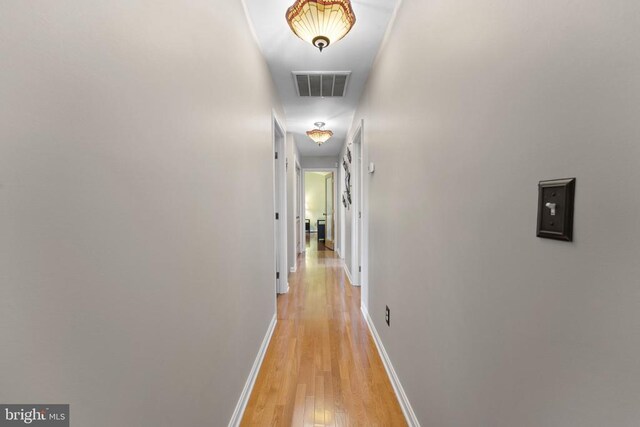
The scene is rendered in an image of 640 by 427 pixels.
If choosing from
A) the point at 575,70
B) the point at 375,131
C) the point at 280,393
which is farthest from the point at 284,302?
the point at 575,70

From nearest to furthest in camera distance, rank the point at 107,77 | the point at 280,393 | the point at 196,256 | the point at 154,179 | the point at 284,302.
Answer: the point at 107,77 → the point at 154,179 → the point at 196,256 → the point at 280,393 → the point at 284,302

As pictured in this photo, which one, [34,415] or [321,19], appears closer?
[34,415]

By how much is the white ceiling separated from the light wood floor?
2436mm

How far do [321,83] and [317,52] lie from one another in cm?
54

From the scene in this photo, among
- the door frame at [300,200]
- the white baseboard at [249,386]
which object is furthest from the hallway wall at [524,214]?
the door frame at [300,200]

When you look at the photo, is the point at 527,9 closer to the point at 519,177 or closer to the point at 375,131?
the point at 519,177

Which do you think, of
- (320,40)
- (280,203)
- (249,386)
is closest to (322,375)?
(249,386)

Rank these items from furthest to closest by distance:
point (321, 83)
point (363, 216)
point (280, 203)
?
point (280, 203), point (363, 216), point (321, 83)

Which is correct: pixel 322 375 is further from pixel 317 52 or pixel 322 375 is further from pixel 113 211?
pixel 317 52

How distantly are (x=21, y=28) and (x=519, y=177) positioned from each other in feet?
3.41

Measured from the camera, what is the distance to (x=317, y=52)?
90.2 inches

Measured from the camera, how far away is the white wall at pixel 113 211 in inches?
17.9

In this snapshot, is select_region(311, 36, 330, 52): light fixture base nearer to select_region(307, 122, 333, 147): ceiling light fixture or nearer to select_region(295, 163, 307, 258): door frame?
select_region(307, 122, 333, 147): ceiling light fixture

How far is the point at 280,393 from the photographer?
1.75 m
